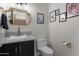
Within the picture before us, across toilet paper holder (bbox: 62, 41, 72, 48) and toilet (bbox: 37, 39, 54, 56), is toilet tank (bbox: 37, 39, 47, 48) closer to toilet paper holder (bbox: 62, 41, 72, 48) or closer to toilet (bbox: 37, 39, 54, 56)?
toilet (bbox: 37, 39, 54, 56)

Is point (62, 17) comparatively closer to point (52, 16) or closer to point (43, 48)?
point (52, 16)

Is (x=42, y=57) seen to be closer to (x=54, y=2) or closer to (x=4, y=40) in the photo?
(x=4, y=40)

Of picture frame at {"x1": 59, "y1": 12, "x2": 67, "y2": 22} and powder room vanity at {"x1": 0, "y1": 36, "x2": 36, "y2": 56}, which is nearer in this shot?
powder room vanity at {"x1": 0, "y1": 36, "x2": 36, "y2": 56}

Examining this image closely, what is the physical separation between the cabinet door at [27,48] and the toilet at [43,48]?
0.10 m

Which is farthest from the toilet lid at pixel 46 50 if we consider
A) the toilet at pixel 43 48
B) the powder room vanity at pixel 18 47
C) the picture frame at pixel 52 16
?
the picture frame at pixel 52 16

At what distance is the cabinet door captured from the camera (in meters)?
1.53

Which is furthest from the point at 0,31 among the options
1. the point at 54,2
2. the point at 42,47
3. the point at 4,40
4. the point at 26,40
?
the point at 54,2

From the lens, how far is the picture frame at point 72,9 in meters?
1.54

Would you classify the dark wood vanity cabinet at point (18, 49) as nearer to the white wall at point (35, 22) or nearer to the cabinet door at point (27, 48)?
the cabinet door at point (27, 48)

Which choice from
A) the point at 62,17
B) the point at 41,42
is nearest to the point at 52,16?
the point at 62,17

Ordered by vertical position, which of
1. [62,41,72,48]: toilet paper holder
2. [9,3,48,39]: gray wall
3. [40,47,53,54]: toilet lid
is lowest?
[40,47,53,54]: toilet lid

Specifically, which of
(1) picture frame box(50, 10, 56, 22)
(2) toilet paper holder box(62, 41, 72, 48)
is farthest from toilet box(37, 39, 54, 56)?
(1) picture frame box(50, 10, 56, 22)

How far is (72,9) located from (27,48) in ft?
2.83

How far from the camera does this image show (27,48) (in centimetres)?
158
